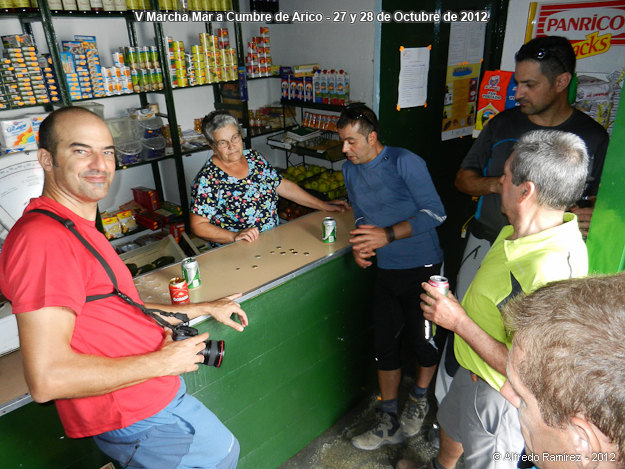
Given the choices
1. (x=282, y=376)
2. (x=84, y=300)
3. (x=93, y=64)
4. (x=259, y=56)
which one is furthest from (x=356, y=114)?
(x=259, y=56)

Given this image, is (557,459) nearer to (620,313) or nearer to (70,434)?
(620,313)

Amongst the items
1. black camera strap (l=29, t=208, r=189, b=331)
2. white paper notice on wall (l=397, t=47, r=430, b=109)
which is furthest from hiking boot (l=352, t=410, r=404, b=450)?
white paper notice on wall (l=397, t=47, r=430, b=109)

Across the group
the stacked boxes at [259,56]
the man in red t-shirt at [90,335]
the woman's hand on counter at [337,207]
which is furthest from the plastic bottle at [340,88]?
the man in red t-shirt at [90,335]

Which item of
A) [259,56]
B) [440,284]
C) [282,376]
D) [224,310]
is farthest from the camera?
[259,56]

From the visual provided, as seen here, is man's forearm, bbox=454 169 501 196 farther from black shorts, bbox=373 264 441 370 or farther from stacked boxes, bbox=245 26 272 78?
stacked boxes, bbox=245 26 272 78

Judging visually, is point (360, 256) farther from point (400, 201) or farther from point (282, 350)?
point (282, 350)

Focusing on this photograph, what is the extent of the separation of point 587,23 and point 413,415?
9.45 feet

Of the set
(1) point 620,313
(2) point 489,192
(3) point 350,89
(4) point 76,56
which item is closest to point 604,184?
(2) point 489,192

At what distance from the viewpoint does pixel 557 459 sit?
722 millimetres

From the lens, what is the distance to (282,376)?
2.27 meters

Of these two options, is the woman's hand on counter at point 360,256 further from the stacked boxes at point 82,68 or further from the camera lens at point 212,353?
the stacked boxes at point 82,68

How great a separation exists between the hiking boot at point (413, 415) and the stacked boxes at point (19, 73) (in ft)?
11.5

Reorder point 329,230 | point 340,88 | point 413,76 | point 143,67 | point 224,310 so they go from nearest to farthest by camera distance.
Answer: point 224,310 < point 329,230 < point 413,76 < point 143,67 < point 340,88

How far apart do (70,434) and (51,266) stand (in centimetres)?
60
